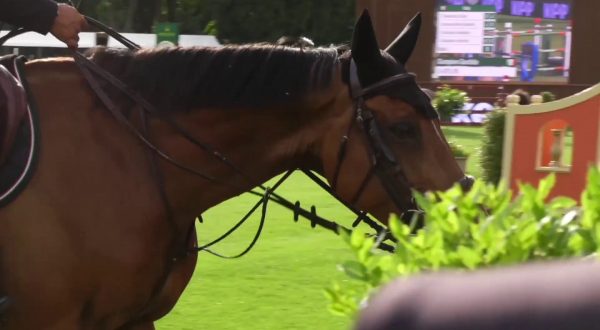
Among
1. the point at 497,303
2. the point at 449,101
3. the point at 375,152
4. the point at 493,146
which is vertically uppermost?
the point at 497,303

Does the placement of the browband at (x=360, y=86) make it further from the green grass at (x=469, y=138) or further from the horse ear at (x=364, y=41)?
the green grass at (x=469, y=138)

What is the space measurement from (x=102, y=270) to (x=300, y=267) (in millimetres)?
5528

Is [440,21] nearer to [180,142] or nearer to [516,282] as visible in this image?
[180,142]

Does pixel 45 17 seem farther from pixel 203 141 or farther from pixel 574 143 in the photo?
pixel 574 143

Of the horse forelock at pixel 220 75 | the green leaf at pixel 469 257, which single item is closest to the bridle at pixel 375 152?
the horse forelock at pixel 220 75

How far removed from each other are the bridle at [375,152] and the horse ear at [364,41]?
0.23ft

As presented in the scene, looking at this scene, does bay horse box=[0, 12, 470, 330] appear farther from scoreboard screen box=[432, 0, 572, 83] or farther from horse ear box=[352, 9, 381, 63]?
scoreboard screen box=[432, 0, 572, 83]

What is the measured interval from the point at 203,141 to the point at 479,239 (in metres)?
2.02

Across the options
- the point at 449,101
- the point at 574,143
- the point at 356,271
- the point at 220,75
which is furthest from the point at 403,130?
the point at 449,101

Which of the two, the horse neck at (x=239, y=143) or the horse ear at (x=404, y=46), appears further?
the horse ear at (x=404, y=46)

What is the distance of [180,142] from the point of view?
13.0ft

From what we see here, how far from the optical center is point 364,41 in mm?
4008

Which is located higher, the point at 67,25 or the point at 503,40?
the point at 67,25

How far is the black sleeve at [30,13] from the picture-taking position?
383 cm
